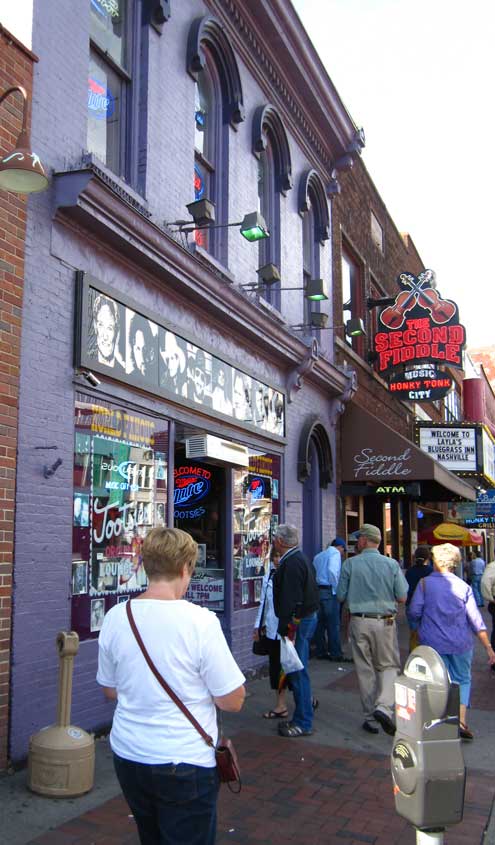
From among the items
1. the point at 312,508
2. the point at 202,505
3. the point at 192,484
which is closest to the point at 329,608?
the point at 312,508

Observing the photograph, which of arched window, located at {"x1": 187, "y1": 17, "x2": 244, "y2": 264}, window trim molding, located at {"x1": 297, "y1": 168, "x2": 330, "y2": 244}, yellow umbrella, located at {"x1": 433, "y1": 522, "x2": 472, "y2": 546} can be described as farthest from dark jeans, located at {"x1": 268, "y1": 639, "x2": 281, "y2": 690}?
yellow umbrella, located at {"x1": 433, "y1": 522, "x2": 472, "y2": 546}

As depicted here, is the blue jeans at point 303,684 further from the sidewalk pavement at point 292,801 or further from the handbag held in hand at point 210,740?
the handbag held in hand at point 210,740

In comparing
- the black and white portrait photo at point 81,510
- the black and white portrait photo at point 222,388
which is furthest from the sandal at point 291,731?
the black and white portrait photo at point 222,388

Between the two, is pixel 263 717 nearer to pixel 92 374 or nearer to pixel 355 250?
pixel 92 374

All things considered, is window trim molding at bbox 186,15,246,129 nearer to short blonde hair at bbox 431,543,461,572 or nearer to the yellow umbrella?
short blonde hair at bbox 431,543,461,572

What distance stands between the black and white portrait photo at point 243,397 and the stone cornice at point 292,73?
14.4 ft

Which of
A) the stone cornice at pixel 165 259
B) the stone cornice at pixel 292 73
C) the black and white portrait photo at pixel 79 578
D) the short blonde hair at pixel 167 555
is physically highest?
the stone cornice at pixel 292 73

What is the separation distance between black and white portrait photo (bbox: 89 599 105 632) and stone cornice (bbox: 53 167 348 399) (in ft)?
10.3

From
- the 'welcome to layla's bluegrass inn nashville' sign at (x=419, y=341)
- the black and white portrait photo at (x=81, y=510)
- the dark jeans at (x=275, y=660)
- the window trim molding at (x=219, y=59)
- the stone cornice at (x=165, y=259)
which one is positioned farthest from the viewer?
the 'welcome to layla's bluegrass inn nashville' sign at (x=419, y=341)

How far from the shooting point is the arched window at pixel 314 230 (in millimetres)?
13462

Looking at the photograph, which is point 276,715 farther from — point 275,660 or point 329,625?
point 329,625

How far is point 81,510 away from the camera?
6.48 meters

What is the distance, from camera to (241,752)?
21.0ft

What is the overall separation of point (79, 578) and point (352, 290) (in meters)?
12.0
